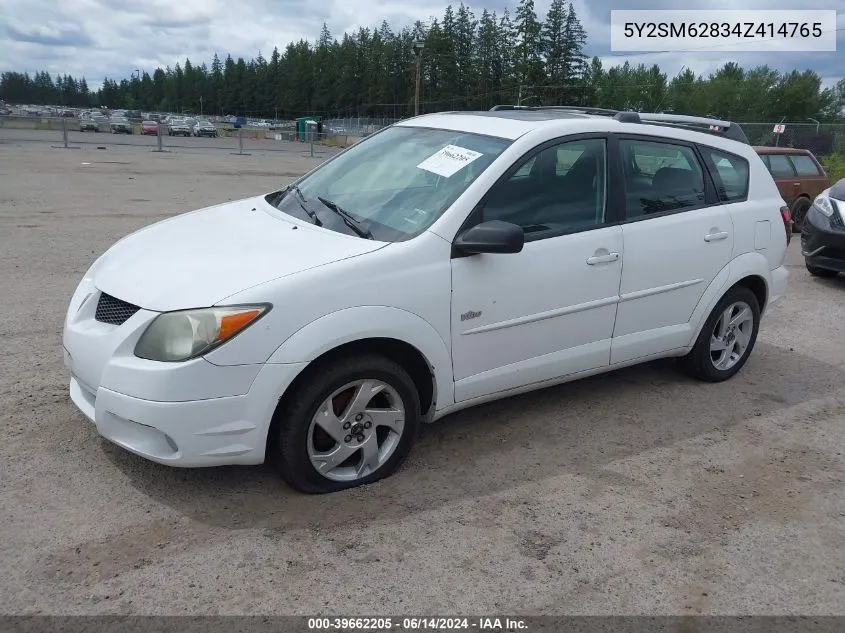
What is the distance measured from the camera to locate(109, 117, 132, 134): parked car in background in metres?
53.8

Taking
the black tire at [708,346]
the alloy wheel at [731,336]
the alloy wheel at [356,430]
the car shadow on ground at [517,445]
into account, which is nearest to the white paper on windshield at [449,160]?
the alloy wheel at [356,430]

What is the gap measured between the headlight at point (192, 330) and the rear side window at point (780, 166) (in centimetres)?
1256

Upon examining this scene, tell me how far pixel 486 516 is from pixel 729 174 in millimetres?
3144

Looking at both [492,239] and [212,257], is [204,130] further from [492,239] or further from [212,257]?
[492,239]

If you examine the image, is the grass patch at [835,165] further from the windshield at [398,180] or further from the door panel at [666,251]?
the windshield at [398,180]

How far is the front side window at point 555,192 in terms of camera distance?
12.8 ft

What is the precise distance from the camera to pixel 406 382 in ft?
11.7

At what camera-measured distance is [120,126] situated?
178ft

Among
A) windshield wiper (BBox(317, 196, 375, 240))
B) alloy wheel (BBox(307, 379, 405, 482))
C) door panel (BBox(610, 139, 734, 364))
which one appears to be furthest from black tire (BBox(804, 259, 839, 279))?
alloy wheel (BBox(307, 379, 405, 482))

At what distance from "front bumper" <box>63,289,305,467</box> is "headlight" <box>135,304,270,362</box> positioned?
0.04m

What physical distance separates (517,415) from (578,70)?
85.6 meters

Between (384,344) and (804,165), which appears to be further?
(804,165)

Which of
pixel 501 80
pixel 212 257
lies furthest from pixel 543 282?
pixel 501 80

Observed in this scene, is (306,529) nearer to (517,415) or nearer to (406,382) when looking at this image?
(406,382)
